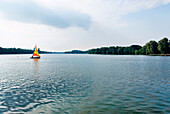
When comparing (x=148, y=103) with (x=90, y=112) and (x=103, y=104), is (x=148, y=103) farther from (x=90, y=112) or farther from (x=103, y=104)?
(x=90, y=112)

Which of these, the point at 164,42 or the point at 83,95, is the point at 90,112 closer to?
the point at 83,95

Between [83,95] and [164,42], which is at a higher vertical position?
[164,42]

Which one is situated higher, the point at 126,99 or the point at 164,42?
the point at 164,42

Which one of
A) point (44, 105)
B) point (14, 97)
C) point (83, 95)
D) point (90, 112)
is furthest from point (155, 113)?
point (14, 97)

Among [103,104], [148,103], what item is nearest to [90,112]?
[103,104]

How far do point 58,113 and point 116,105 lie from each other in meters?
6.69

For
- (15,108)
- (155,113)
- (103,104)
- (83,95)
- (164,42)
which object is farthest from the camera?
(164,42)

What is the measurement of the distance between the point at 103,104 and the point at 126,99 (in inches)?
144

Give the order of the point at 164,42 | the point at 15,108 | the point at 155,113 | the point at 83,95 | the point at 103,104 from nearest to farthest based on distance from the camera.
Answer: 1. the point at 155,113
2. the point at 15,108
3. the point at 103,104
4. the point at 83,95
5. the point at 164,42

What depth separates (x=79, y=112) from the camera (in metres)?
13.7

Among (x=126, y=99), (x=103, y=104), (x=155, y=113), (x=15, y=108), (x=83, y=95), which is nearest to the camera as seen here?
(x=155, y=113)

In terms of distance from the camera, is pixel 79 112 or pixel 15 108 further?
pixel 15 108

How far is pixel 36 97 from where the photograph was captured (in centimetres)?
1834

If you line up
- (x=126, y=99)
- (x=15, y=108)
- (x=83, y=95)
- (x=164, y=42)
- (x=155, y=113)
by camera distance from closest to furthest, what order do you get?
(x=155, y=113), (x=15, y=108), (x=126, y=99), (x=83, y=95), (x=164, y=42)
